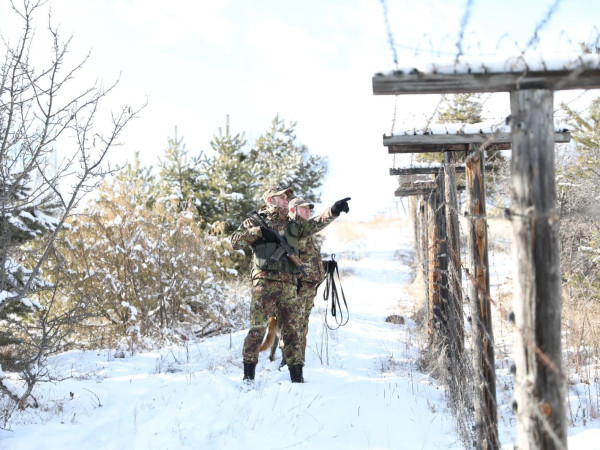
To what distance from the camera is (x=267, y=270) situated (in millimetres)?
5426

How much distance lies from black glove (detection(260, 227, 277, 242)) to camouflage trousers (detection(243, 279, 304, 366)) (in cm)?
42

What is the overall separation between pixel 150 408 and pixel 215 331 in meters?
4.86

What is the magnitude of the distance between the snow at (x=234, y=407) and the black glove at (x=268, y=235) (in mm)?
1399

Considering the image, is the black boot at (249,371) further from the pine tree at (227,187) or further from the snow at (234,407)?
the pine tree at (227,187)

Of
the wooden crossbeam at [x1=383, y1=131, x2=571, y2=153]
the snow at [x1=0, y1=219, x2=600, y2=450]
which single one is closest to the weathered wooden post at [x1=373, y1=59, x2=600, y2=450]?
the snow at [x1=0, y1=219, x2=600, y2=450]

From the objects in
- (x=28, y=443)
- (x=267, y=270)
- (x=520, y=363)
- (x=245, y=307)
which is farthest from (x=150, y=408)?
(x=245, y=307)

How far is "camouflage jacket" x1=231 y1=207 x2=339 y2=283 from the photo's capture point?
5.42m

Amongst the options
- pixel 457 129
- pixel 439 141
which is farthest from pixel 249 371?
pixel 457 129

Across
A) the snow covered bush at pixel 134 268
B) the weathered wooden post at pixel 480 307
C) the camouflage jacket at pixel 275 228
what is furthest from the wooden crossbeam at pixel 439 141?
the snow covered bush at pixel 134 268

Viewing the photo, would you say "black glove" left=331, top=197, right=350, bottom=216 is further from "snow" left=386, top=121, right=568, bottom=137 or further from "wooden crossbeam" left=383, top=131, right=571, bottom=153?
"snow" left=386, top=121, right=568, bottom=137

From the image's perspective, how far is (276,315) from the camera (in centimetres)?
555

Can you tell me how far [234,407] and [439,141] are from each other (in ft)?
Result: 9.20

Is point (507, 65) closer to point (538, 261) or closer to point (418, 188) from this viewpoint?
point (538, 261)

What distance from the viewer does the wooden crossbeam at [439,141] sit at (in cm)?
419
